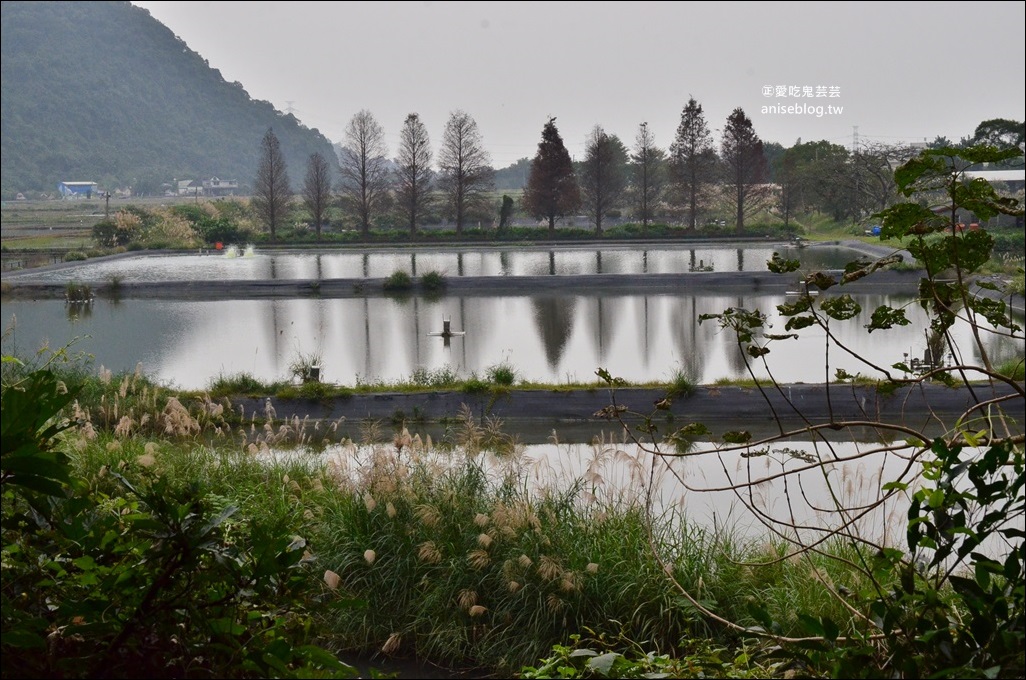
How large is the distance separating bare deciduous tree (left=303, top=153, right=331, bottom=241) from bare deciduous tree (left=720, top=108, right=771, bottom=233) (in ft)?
36.9

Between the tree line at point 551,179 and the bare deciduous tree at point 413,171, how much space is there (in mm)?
35

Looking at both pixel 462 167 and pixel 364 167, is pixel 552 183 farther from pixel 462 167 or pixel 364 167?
pixel 364 167

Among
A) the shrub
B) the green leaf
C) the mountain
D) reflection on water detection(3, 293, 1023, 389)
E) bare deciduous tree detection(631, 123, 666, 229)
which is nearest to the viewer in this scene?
the green leaf

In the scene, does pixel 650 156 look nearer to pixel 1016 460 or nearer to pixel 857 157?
pixel 857 157

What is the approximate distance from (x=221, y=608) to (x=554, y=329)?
38.8 feet

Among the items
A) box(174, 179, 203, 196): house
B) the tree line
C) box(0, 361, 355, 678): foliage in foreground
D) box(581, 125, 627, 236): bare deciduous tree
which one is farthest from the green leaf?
box(581, 125, 627, 236): bare deciduous tree

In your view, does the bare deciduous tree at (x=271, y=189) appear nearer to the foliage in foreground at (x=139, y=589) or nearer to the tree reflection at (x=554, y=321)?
the tree reflection at (x=554, y=321)

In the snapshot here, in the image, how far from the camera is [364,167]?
28.9 m

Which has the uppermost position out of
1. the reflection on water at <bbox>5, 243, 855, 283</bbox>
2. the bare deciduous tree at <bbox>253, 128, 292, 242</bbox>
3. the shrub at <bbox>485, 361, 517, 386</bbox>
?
the bare deciduous tree at <bbox>253, 128, 292, 242</bbox>

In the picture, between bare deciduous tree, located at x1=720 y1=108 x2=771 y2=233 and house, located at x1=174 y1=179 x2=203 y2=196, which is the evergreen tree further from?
house, located at x1=174 y1=179 x2=203 y2=196

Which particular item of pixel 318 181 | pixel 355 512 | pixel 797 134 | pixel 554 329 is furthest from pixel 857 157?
pixel 355 512

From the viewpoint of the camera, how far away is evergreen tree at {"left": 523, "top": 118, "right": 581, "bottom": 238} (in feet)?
101

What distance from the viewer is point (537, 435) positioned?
25.8 feet

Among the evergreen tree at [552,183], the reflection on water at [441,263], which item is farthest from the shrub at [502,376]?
the evergreen tree at [552,183]
